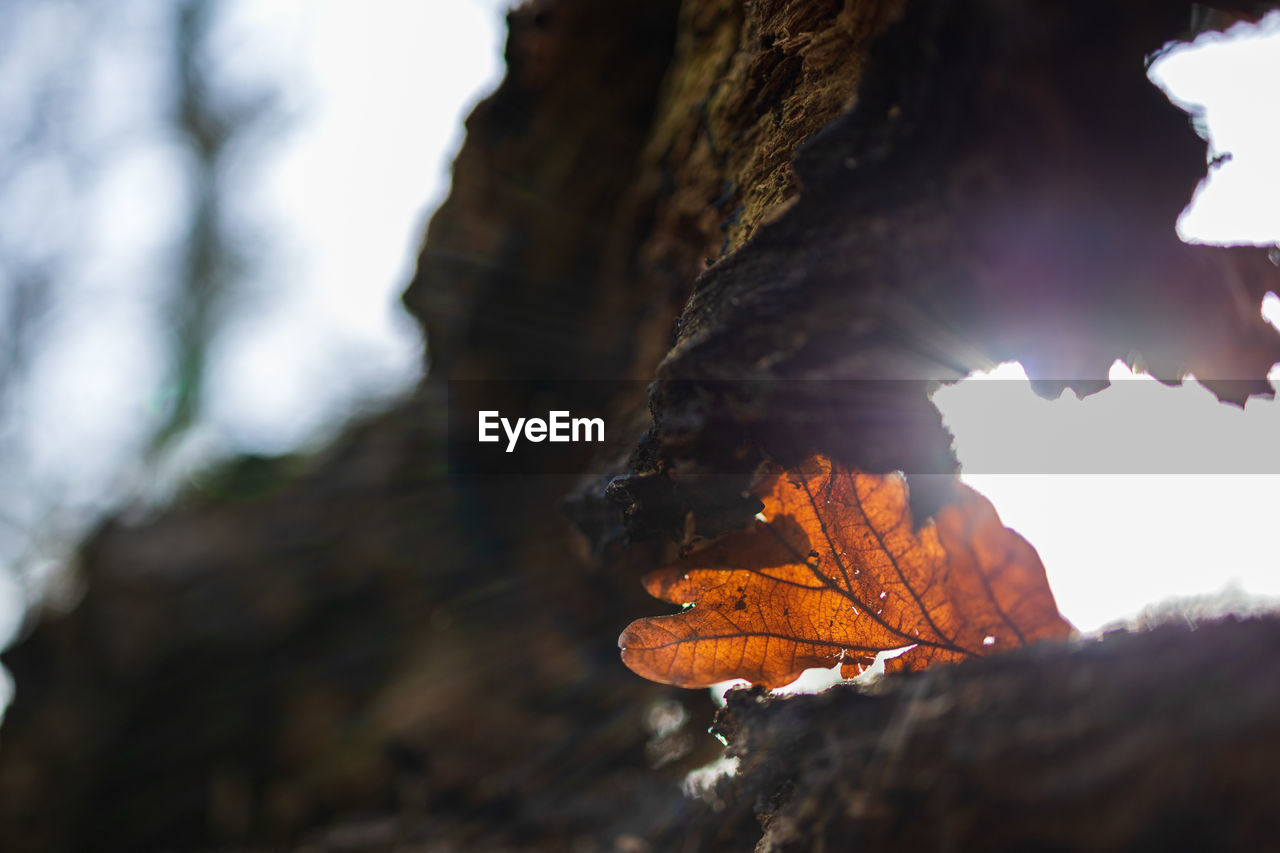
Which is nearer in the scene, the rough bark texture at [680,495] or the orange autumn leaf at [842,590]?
the rough bark texture at [680,495]

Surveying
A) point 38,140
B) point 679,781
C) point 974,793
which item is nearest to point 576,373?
point 679,781

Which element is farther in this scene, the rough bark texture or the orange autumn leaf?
the orange autumn leaf

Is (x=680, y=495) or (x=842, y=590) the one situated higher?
(x=680, y=495)

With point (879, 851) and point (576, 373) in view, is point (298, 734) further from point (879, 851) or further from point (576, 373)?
point (879, 851)
